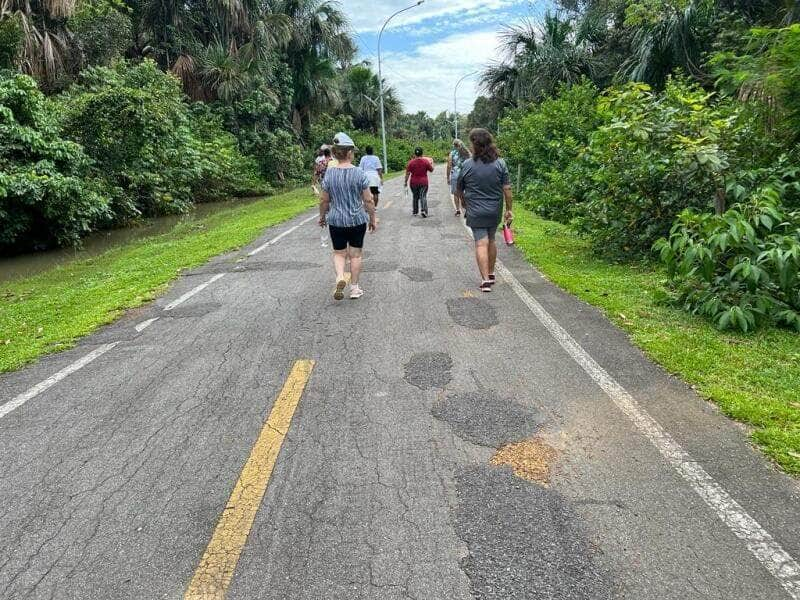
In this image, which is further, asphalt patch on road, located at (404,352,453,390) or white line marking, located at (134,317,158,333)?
white line marking, located at (134,317,158,333)

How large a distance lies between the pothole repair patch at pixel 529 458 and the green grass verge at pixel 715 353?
49.9 inches

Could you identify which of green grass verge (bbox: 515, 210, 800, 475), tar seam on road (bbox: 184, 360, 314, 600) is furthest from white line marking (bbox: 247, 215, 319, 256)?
tar seam on road (bbox: 184, 360, 314, 600)

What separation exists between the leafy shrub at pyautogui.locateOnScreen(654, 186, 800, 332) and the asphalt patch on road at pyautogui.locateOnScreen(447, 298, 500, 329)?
1.95m

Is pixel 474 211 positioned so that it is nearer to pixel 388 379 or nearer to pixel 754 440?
pixel 388 379

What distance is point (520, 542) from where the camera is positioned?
272 cm

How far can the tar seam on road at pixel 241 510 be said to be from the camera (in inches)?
99.8

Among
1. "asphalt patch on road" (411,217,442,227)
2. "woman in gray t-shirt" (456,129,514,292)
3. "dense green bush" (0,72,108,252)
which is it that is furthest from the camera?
"asphalt patch on road" (411,217,442,227)

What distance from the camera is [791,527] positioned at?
2.77m

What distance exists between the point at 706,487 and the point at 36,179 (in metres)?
13.1

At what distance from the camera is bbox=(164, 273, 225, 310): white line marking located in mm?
7309

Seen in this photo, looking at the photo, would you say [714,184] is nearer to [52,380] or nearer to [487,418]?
[487,418]

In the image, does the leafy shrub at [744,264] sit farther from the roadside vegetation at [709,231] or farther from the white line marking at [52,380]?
the white line marking at [52,380]

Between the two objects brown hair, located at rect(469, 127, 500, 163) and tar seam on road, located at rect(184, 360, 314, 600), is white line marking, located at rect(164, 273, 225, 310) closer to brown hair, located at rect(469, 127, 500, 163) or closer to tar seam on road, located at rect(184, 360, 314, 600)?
tar seam on road, located at rect(184, 360, 314, 600)

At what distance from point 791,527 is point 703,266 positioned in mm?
3586
